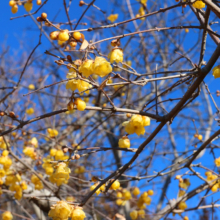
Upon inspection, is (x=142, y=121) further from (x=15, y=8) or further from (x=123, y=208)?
(x=123, y=208)

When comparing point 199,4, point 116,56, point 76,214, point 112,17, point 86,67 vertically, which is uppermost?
point 112,17

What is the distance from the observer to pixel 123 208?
4.56m

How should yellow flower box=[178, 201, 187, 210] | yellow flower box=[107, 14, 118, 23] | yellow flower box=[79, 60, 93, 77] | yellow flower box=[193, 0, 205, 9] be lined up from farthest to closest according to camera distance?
1. yellow flower box=[107, 14, 118, 23]
2. yellow flower box=[178, 201, 187, 210]
3. yellow flower box=[193, 0, 205, 9]
4. yellow flower box=[79, 60, 93, 77]

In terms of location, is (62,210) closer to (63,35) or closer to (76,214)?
(76,214)

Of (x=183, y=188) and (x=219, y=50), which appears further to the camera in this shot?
(x=183, y=188)

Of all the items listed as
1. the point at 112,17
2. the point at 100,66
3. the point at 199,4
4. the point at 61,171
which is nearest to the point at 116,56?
the point at 100,66

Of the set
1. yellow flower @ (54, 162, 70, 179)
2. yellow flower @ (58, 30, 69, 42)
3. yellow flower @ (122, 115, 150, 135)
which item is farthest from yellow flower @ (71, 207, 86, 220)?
yellow flower @ (58, 30, 69, 42)

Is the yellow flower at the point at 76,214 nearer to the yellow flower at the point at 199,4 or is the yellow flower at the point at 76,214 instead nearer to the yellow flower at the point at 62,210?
the yellow flower at the point at 62,210

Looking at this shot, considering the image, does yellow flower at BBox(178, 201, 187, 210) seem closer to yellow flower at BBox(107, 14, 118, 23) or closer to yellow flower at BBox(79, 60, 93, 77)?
yellow flower at BBox(79, 60, 93, 77)

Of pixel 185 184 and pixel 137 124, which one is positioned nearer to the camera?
pixel 137 124

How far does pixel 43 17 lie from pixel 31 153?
7.07ft

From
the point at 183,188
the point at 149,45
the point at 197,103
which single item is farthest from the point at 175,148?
the point at 183,188

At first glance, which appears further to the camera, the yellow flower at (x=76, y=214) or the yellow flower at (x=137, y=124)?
the yellow flower at (x=137, y=124)

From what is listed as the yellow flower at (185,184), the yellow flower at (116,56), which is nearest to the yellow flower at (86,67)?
the yellow flower at (116,56)
